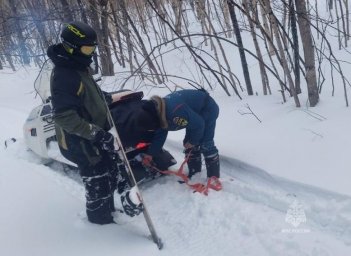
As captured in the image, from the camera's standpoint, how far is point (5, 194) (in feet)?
14.6

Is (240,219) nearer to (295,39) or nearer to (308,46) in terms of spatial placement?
(308,46)

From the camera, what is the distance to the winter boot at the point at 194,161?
4119 millimetres

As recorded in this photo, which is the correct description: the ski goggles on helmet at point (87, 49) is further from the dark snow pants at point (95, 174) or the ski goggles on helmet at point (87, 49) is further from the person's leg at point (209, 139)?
the person's leg at point (209, 139)

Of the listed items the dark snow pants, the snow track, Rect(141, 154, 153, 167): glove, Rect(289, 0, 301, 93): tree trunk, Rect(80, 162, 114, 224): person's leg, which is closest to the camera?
the snow track

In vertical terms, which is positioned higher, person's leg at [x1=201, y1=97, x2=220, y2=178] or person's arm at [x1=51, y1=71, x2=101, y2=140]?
person's arm at [x1=51, y1=71, x2=101, y2=140]

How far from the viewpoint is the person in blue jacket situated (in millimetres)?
3654

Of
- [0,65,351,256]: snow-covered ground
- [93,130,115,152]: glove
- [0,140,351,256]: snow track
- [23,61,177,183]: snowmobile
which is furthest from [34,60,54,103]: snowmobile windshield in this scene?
[93,130,115,152]: glove

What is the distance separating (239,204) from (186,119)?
0.84 m

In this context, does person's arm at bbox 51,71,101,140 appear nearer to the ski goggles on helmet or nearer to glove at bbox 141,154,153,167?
the ski goggles on helmet

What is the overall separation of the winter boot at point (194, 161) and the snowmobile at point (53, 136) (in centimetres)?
24

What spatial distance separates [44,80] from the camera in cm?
461

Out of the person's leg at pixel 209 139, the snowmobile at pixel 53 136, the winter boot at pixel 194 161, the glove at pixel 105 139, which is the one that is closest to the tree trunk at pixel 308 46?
the person's leg at pixel 209 139

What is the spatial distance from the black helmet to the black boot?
152 cm

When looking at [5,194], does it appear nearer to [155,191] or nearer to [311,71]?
[155,191]
